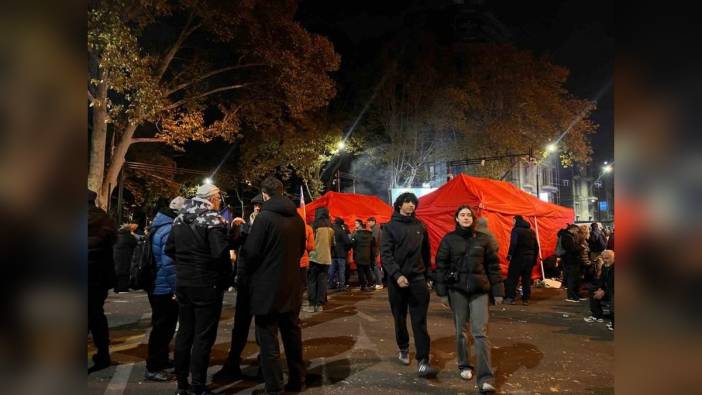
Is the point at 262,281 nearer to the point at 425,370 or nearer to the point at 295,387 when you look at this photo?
the point at 295,387

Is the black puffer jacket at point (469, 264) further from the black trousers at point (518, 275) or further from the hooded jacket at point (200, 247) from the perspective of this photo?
the black trousers at point (518, 275)

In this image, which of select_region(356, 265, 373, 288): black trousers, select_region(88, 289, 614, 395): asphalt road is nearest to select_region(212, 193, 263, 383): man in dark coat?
select_region(88, 289, 614, 395): asphalt road

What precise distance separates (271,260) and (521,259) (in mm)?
8075

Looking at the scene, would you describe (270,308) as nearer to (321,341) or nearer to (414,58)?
(321,341)

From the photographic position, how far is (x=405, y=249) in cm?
563

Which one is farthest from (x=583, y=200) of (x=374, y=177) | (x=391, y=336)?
(x=391, y=336)

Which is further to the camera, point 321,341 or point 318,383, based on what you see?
point 321,341

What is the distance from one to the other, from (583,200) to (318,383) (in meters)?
65.7

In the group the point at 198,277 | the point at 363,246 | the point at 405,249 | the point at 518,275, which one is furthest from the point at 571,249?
the point at 198,277

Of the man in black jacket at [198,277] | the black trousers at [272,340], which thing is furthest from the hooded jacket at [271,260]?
the man in black jacket at [198,277]

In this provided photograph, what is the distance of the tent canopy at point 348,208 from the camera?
56.4 feet

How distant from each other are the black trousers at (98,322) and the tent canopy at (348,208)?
1128 cm
